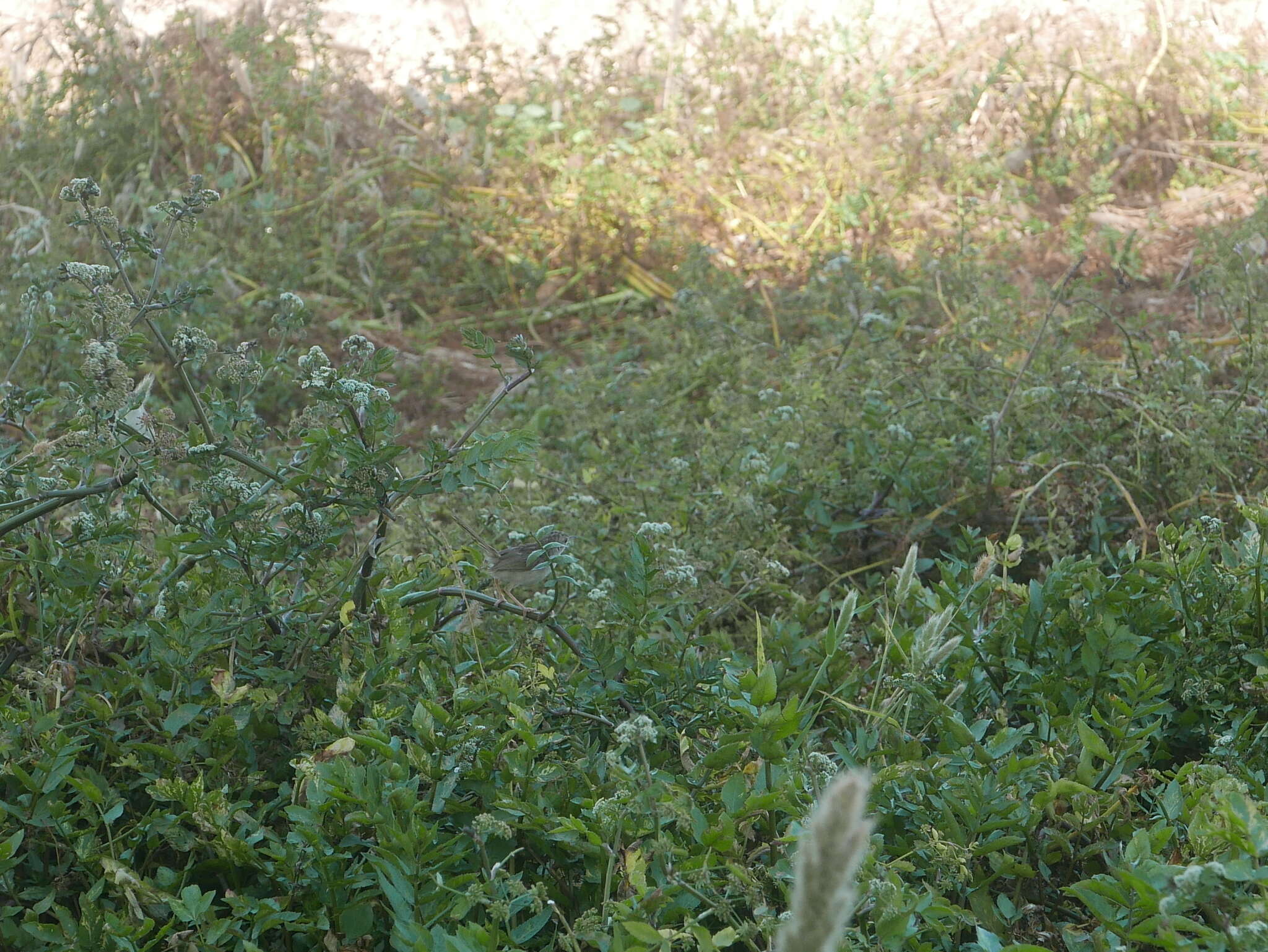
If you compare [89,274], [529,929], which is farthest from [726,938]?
[89,274]

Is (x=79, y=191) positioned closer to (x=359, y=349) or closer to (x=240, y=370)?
(x=240, y=370)

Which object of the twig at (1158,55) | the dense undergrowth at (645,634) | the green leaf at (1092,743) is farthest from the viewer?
the twig at (1158,55)

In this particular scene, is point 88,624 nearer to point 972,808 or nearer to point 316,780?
point 316,780

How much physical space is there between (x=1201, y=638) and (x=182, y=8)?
5.95m

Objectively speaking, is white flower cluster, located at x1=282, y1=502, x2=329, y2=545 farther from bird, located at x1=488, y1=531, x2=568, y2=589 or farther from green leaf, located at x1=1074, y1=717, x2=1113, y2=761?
green leaf, located at x1=1074, y1=717, x2=1113, y2=761

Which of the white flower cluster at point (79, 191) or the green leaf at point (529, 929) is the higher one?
the white flower cluster at point (79, 191)

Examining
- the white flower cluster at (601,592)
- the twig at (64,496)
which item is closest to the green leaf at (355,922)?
the white flower cluster at (601,592)

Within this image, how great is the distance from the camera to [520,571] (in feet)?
6.47

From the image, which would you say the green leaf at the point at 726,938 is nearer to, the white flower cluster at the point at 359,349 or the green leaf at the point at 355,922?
the green leaf at the point at 355,922

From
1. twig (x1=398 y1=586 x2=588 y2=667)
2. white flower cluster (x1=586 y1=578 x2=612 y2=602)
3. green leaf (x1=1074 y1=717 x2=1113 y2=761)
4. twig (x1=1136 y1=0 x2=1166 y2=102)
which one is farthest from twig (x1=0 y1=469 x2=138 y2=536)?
twig (x1=1136 y1=0 x2=1166 y2=102)

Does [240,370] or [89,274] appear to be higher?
[89,274]

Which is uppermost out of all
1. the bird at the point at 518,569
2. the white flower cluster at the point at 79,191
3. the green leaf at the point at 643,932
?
the white flower cluster at the point at 79,191

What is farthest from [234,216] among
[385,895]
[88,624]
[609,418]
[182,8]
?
[385,895]

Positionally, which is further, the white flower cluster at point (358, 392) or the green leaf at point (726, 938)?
the white flower cluster at point (358, 392)
